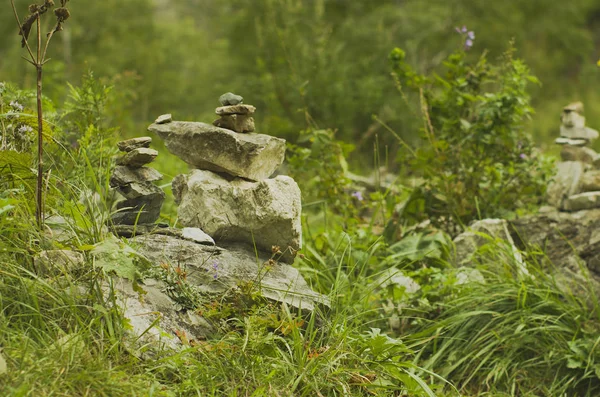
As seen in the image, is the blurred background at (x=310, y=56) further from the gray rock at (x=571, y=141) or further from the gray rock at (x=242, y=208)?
the gray rock at (x=242, y=208)

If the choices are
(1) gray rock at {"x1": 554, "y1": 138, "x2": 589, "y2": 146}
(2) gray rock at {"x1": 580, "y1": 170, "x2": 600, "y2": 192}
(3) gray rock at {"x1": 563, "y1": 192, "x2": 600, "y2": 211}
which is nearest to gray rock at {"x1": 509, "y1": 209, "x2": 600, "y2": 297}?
(3) gray rock at {"x1": 563, "y1": 192, "x2": 600, "y2": 211}

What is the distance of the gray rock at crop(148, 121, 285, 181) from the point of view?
3375mm

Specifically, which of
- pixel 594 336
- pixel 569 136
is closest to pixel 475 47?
pixel 569 136

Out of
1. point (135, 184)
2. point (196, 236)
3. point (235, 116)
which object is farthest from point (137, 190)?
point (235, 116)

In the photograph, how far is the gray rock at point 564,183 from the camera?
5.02 meters

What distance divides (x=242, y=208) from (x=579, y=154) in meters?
3.19

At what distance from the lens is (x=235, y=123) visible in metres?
3.52

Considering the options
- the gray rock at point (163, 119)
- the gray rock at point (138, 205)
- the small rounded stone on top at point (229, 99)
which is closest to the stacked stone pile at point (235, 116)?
the small rounded stone on top at point (229, 99)

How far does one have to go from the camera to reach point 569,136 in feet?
17.7

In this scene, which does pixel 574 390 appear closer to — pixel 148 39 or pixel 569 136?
pixel 569 136

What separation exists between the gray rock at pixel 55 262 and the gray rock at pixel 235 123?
99 cm

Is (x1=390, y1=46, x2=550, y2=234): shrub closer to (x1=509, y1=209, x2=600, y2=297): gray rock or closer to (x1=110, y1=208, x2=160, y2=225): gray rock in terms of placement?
(x1=509, y1=209, x2=600, y2=297): gray rock

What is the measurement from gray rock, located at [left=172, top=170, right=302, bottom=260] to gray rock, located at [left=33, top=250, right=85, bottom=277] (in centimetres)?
64

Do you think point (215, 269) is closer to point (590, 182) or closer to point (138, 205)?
point (138, 205)
